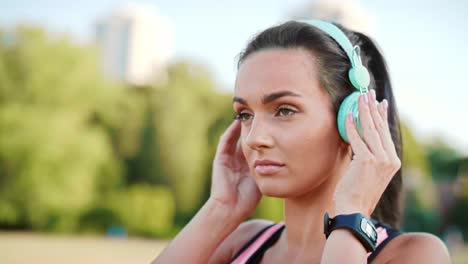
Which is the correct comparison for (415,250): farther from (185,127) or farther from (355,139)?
(185,127)

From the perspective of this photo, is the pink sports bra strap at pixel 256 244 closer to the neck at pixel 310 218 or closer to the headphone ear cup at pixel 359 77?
the neck at pixel 310 218

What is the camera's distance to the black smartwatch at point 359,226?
68.9 inches

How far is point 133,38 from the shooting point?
78.1 metres

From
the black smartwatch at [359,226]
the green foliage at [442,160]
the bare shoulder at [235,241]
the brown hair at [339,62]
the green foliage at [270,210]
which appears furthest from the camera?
the green foliage at [442,160]

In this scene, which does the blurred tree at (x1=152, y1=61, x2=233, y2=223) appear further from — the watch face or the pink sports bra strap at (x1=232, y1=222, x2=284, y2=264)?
the watch face

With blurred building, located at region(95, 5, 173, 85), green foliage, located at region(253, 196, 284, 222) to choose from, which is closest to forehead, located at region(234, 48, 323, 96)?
green foliage, located at region(253, 196, 284, 222)

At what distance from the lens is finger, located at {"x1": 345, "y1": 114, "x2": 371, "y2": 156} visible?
1877mm

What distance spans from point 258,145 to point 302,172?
0.59 feet

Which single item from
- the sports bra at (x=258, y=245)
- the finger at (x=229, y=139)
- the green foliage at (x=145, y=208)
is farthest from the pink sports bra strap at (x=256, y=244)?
the green foliage at (x=145, y=208)

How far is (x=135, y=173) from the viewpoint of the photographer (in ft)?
114

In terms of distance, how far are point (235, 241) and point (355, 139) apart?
0.87 meters

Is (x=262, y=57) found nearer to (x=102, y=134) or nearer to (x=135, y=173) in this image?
(x=102, y=134)

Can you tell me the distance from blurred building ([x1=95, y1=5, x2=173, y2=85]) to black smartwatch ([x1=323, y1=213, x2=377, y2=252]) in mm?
76689

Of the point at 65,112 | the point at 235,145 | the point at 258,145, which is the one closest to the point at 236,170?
the point at 235,145
